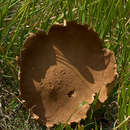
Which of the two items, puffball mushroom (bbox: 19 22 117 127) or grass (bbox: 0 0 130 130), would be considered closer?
puffball mushroom (bbox: 19 22 117 127)

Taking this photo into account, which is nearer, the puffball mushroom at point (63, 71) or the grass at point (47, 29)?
the puffball mushroom at point (63, 71)

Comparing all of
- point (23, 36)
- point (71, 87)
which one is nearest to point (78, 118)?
point (71, 87)

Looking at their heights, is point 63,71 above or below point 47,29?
below

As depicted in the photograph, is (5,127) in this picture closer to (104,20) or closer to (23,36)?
(23,36)
